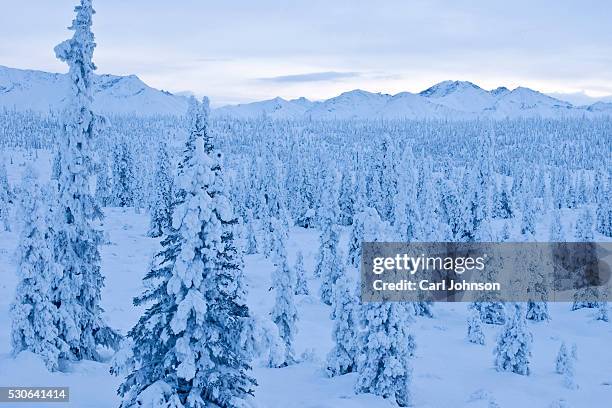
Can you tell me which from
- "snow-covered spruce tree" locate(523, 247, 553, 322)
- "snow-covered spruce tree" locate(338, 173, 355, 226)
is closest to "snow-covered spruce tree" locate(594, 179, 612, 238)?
"snow-covered spruce tree" locate(338, 173, 355, 226)

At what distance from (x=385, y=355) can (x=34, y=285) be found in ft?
45.2

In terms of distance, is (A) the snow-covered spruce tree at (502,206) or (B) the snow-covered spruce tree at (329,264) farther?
(A) the snow-covered spruce tree at (502,206)

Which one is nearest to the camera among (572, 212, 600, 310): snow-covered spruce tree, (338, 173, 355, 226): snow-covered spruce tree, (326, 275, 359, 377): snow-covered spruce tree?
(326, 275, 359, 377): snow-covered spruce tree

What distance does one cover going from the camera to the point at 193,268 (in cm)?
1033

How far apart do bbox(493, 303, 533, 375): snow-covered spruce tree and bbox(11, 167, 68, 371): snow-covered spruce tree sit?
80.6 ft

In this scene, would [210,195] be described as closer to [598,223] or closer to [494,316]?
[494,316]

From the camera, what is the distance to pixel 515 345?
31.3 meters

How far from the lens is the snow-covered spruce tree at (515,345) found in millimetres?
31359

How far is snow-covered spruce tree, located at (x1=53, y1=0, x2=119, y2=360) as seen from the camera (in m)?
19.1

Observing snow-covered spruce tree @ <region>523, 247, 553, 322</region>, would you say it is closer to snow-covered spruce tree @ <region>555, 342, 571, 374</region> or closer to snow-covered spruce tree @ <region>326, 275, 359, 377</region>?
snow-covered spruce tree @ <region>555, 342, 571, 374</region>

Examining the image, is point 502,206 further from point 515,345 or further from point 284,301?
point 284,301

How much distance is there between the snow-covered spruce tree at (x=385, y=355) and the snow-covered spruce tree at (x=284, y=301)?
702 centimetres

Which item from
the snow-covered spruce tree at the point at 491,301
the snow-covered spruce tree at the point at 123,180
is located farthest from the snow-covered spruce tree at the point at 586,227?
the snow-covered spruce tree at the point at 123,180

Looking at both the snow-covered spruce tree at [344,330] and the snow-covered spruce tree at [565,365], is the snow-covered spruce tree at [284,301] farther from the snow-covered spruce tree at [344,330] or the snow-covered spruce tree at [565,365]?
the snow-covered spruce tree at [565,365]
